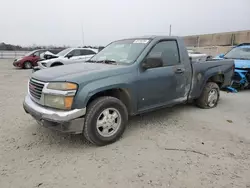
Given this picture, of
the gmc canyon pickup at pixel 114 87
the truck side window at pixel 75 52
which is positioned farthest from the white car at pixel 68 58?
the gmc canyon pickup at pixel 114 87

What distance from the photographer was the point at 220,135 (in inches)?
146

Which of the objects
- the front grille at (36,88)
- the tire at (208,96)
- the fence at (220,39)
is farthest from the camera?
the fence at (220,39)

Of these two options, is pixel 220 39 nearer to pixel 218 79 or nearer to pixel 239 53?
pixel 239 53

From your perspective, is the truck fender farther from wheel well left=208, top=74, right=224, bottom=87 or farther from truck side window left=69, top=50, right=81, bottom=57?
truck side window left=69, top=50, right=81, bottom=57

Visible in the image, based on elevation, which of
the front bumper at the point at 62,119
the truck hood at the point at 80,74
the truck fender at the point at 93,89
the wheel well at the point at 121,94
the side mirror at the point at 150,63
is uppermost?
the side mirror at the point at 150,63

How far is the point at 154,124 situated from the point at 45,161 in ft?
Result: 7.12

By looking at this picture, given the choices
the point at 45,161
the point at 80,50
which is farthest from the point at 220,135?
the point at 80,50

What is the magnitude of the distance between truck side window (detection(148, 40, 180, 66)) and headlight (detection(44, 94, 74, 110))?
1.77m

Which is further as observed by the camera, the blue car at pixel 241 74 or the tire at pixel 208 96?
the blue car at pixel 241 74

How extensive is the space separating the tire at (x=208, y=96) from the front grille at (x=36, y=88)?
146 inches

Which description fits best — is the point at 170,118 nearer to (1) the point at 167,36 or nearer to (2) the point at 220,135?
(2) the point at 220,135

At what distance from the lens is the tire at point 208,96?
508 centimetres

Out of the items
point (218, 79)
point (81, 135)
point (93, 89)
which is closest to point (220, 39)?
point (218, 79)

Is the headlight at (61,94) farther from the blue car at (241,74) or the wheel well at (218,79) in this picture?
the blue car at (241,74)
